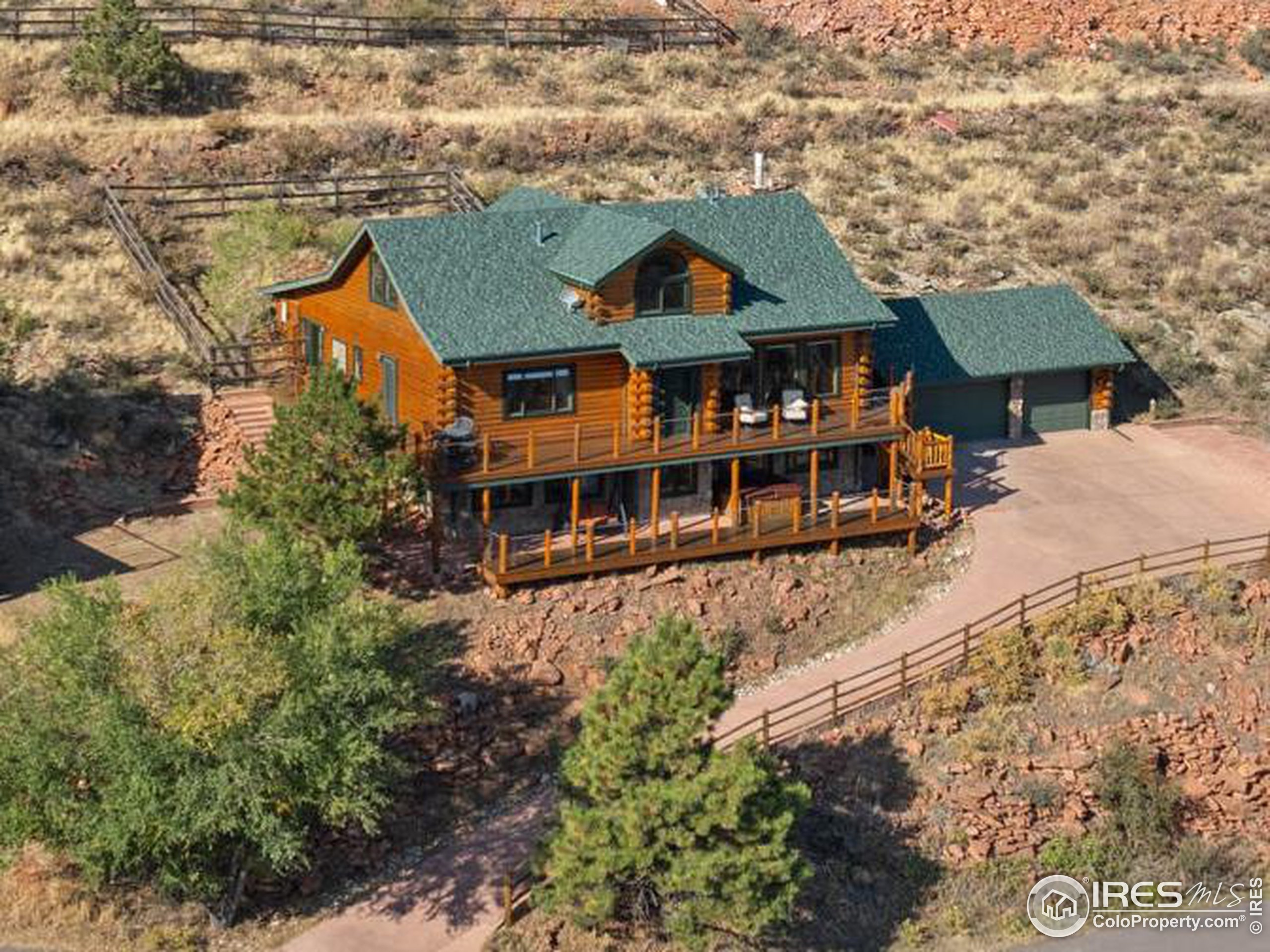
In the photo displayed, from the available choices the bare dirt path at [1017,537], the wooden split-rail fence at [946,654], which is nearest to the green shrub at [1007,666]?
the wooden split-rail fence at [946,654]

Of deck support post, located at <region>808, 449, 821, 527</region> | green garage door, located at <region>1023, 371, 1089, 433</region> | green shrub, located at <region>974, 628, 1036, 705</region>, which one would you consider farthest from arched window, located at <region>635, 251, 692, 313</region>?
green garage door, located at <region>1023, 371, 1089, 433</region>

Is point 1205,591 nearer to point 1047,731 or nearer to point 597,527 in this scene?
point 1047,731

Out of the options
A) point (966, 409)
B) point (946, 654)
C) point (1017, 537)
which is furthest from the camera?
point (966, 409)

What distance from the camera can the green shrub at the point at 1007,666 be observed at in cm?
3566

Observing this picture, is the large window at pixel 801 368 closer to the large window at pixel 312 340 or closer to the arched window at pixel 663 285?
the arched window at pixel 663 285

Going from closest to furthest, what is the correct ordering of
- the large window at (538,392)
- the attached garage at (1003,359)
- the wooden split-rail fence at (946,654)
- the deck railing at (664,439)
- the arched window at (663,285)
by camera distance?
the wooden split-rail fence at (946,654), the deck railing at (664,439), the large window at (538,392), the arched window at (663,285), the attached garage at (1003,359)

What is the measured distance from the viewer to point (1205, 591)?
38.7m

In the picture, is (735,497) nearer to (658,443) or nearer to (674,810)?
(658,443)

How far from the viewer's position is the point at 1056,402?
47844mm

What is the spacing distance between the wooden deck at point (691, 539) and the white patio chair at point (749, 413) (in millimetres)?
1724

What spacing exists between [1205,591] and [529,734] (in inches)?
564

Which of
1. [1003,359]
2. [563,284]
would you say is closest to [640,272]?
[563,284]

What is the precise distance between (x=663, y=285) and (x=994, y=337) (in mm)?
11571

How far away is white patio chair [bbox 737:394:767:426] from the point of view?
39.3 metres
